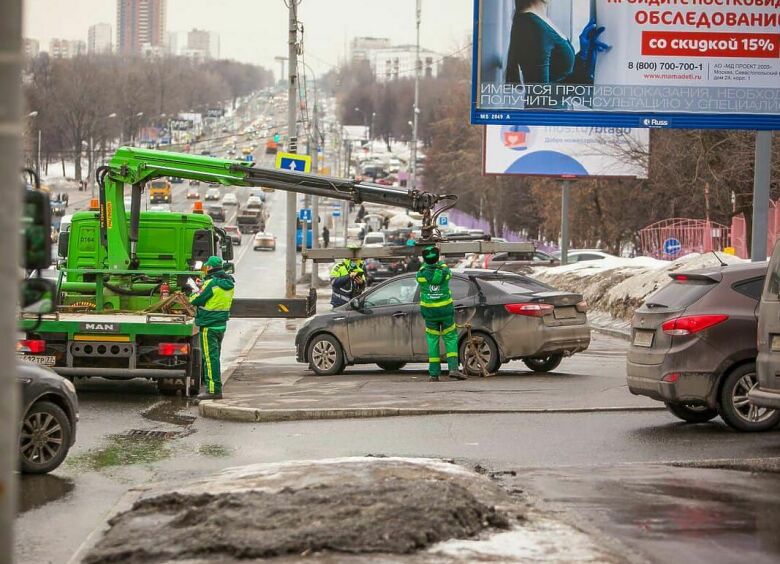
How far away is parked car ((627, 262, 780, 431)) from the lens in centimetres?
1217

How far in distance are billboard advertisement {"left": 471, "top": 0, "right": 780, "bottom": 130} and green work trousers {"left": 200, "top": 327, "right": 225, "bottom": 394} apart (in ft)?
34.0

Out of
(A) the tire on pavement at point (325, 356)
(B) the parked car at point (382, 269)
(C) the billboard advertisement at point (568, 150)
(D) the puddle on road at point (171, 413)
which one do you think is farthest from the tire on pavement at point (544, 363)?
(B) the parked car at point (382, 269)

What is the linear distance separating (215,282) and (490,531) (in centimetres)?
878

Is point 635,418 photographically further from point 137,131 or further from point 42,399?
point 137,131

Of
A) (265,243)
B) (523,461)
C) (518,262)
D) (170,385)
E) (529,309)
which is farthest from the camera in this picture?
(265,243)

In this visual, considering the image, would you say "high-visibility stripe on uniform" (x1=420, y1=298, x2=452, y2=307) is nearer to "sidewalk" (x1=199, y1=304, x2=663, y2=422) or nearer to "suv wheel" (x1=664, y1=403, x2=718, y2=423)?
"sidewalk" (x1=199, y1=304, x2=663, y2=422)

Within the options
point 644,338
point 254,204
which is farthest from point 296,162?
point 254,204

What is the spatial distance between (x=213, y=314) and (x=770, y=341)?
24.3 feet

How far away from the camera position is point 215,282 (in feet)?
51.2

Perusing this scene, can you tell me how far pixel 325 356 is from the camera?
19.0 meters

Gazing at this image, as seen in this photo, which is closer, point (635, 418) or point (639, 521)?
point (639, 521)

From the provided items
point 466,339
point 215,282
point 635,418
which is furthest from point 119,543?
point 466,339

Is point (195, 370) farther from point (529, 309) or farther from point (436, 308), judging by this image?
point (529, 309)

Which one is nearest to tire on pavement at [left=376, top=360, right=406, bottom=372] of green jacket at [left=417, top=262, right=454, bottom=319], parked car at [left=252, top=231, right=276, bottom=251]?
green jacket at [left=417, top=262, right=454, bottom=319]
